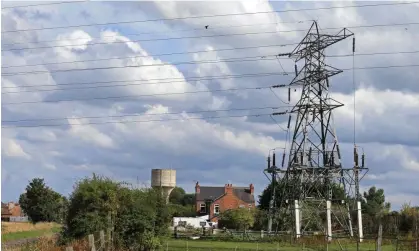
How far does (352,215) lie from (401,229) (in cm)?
543

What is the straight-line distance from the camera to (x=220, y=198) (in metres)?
126

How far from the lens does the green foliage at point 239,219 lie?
300 feet

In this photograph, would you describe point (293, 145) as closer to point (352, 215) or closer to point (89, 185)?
point (352, 215)

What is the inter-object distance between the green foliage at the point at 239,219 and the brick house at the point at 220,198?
19.6m

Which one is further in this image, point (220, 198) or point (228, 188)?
point (228, 188)

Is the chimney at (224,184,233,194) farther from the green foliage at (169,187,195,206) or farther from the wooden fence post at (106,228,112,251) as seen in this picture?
the wooden fence post at (106,228,112,251)

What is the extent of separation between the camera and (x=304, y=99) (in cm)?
6575

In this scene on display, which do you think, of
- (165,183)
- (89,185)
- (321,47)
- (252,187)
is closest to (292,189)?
(321,47)

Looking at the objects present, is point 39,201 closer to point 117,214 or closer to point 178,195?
point 178,195

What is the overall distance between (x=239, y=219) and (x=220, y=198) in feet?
108

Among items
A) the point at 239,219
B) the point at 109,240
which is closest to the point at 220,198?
the point at 239,219

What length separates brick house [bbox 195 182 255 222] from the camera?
125 meters

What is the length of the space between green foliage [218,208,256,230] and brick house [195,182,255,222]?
1956 cm

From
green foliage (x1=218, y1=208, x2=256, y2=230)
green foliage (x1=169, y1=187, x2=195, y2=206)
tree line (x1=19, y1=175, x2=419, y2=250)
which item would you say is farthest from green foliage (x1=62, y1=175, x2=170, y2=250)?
green foliage (x1=169, y1=187, x2=195, y2=206)
